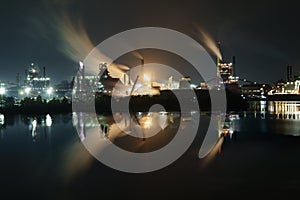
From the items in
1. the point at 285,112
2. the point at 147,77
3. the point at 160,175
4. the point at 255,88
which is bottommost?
the point at 160,175

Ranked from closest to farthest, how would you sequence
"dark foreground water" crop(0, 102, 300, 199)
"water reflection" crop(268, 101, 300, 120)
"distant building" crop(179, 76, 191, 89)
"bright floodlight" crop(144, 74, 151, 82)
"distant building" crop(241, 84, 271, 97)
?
"dark foreground water" crop(0, 102, 300, 199), "water reflection" crop(268, 101, 300, 120), "bright floodlight" crop(144, 74, 151, 82), "distant building" crop(179, 76, 191, 89), "distant building" crop(241, 84, 271, 97)

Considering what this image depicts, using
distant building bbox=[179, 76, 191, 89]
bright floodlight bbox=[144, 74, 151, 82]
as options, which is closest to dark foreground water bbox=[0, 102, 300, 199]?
bright floodlight bbox=[144, 74, 151, 82]

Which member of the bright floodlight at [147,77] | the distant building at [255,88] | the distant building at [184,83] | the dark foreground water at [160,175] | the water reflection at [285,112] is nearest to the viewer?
the dark foreground water at [160,175]

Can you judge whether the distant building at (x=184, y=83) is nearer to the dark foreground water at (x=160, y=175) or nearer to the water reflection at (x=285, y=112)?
the water reflection at (x=285, y=112)

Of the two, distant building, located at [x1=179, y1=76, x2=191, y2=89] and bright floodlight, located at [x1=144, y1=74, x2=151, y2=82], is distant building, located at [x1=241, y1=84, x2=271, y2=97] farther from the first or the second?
bright floodlight, located at [x1=144, y1=74, x2=151, y2=82]

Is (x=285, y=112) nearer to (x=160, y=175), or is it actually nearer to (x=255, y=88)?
(x=160, y=175)

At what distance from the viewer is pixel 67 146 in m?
9.53

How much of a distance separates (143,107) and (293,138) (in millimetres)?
18802

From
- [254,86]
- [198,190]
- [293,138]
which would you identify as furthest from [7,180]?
[254,86]

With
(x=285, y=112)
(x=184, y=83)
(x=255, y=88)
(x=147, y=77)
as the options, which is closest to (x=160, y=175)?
(x=285, y=112)

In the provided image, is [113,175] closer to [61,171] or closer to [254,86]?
[61,171]

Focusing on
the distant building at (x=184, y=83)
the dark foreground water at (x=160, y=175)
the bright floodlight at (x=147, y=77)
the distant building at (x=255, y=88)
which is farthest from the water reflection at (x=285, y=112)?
the distant building at (x=255, y=88)

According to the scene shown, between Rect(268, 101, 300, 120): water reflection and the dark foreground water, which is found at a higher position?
Rect(268, 101, 300, 120): water reflection

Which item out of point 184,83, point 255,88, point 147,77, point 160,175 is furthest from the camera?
point 255,88
